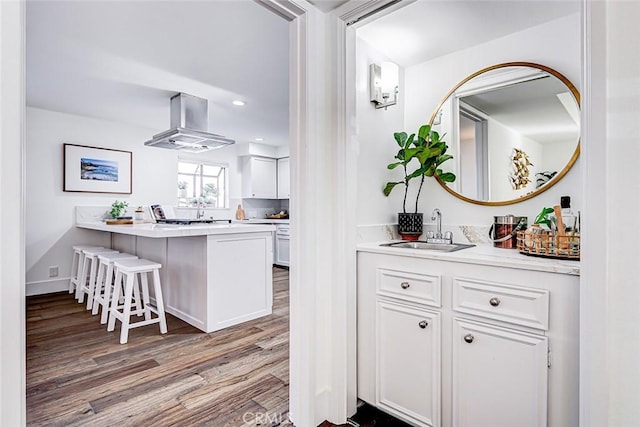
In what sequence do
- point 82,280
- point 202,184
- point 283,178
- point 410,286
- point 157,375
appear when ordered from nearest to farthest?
point 410,286, point 157,375, point 82,280, point 202,184, point 283,178

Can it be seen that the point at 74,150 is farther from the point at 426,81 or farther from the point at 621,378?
the point at 621,378

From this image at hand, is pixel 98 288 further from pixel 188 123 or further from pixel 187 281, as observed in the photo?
pixel 188 123

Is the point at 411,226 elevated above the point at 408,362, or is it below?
above

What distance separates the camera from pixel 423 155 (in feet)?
6.59

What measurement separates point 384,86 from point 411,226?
0.90 metres

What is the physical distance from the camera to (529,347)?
1.23 metres

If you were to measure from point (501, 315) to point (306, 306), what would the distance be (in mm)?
846

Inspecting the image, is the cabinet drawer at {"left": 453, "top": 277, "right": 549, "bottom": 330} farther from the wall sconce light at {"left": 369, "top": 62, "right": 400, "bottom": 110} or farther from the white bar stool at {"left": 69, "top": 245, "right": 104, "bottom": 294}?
the white bar stool at {"left": 69, "top": 245, "right": 104, "bottom": 294}

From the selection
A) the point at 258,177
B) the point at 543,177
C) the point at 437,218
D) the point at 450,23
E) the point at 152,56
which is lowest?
the point at 437,218

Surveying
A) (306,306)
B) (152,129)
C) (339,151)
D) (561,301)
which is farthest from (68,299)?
(561,301)

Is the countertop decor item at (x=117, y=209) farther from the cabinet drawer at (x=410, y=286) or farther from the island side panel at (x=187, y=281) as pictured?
the cabinet drawer at (x=410, y=286)

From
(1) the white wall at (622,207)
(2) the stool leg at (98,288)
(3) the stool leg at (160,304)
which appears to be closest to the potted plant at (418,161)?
(1) the white wall at (622,207)

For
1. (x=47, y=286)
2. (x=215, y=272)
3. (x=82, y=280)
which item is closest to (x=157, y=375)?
(x=215, y=272)

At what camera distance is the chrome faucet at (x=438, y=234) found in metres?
1.98
